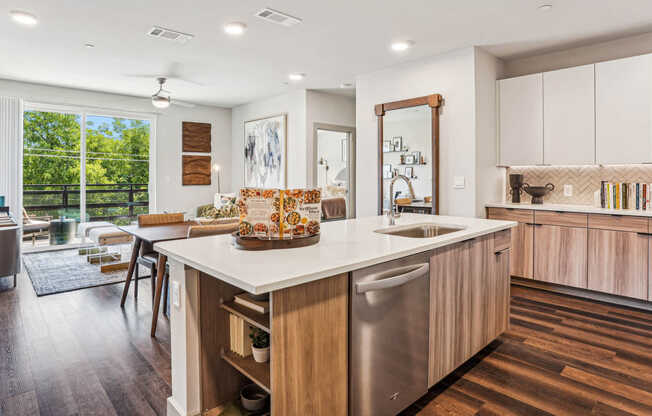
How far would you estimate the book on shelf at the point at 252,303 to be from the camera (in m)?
1.46

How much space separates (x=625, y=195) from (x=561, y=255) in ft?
2.59

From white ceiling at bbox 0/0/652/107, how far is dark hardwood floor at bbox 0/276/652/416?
2.54 meters

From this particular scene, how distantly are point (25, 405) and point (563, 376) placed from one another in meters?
2.92

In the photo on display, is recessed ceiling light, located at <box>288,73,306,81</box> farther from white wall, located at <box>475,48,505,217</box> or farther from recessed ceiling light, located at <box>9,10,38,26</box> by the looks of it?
recessed ceiling light, located at <box>9,10,38,26</box>

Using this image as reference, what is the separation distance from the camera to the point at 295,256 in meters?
1.57

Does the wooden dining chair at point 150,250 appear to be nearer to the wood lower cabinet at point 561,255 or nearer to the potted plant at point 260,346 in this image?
the potted plant at point 260,346

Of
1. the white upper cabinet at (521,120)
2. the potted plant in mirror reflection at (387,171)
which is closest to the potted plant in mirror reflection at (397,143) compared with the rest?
the potted plant in mirror reflection at (387,171)

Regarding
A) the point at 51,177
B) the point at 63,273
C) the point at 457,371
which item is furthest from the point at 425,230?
the point at 51,177

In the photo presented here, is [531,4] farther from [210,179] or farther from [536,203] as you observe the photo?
[210,179]

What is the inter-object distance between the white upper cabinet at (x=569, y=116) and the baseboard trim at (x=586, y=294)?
126 centimetres

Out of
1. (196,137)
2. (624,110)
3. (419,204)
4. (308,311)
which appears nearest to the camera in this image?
(308,311)

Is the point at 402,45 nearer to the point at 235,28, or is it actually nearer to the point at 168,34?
the point at 235,28

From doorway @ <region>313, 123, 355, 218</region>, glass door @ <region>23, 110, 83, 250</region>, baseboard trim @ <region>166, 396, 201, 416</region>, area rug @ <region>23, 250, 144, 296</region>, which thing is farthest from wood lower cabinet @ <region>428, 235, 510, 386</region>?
glass door @ <region>23, 110, 83, 250</region>

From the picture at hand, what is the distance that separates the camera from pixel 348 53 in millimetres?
4273
